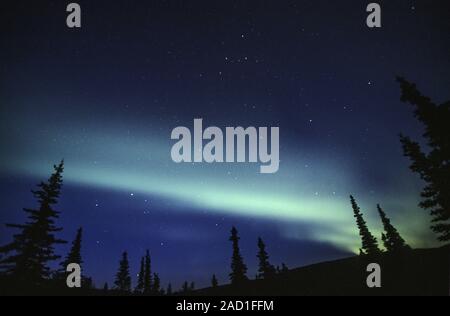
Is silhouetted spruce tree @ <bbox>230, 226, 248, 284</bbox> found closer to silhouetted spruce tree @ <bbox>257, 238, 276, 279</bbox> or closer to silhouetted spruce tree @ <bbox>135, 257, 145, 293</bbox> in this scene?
silhouetted spruce tree @ <bbox>257, 238, 276, 279</bbox>

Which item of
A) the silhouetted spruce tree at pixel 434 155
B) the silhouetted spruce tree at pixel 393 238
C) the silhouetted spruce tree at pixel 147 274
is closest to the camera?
the silhouetted spruce tree at pixel 434 155

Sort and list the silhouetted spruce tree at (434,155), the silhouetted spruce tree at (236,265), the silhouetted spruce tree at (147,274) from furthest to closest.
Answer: the silhouetted spruce tree at (147,274) → the silhouetted spruce tree at (236,265) → the silhouetted spruce tree at (434,155)

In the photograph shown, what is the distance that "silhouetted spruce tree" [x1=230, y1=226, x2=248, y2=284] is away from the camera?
47719 mm

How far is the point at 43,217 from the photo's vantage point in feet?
74.0

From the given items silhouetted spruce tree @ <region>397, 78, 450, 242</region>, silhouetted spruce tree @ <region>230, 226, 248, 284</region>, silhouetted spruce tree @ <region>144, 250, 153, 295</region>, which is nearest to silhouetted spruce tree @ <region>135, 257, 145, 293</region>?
silhouetted spruce tree @ <region>144, 250, 153, 295</region>

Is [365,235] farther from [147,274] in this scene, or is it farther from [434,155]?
[147,274]

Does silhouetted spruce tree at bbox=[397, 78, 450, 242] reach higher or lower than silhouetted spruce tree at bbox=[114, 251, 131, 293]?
higher

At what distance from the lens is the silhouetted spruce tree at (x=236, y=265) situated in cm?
4772

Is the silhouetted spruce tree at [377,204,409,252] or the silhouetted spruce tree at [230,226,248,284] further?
the silhouetted spruce tree at [230,226,248,284]

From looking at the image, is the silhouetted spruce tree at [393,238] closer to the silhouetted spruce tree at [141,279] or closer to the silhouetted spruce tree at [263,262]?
the silhouetted spruce tree at [263,262]

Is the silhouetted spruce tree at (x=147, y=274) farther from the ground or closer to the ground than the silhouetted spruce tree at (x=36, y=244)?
closer to the ground

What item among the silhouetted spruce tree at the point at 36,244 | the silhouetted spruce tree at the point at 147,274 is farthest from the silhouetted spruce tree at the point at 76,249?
the silhouetted spruce tree at the point at 147,274
